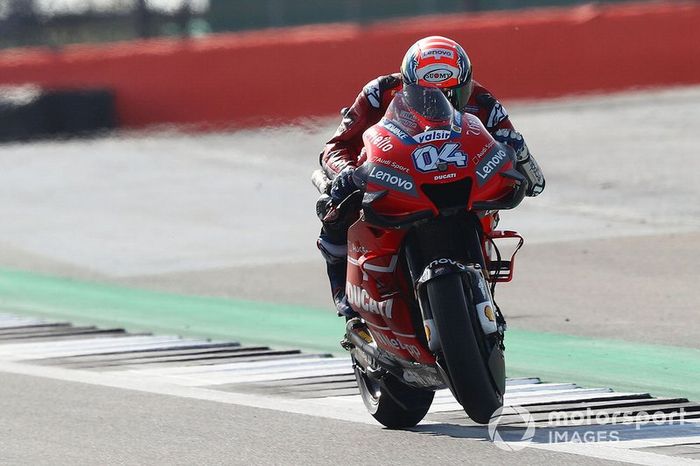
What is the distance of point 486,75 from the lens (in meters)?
19.7

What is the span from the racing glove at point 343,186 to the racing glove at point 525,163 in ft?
2.17

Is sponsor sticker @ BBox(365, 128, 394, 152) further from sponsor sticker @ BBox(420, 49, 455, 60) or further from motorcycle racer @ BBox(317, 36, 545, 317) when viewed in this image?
sponsor sticker @ BBox(420, 49, 455, 60)

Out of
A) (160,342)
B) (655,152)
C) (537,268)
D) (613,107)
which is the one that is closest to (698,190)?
(655,152)

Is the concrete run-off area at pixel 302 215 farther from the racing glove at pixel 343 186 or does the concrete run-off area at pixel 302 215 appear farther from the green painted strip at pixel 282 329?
the racing glove at pixel 343 186

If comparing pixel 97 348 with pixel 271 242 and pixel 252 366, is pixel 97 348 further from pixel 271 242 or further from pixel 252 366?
pixel 271 242

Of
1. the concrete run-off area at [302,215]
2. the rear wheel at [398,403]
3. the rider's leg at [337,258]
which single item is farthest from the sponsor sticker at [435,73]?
the concrete run-off area at [302,215]

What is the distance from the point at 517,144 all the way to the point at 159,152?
12608 millimetres

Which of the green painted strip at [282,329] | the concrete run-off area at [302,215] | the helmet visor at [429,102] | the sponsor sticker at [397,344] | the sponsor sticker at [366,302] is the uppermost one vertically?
the helmet visor at [429,102]

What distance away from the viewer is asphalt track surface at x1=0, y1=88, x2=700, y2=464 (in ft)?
20.6

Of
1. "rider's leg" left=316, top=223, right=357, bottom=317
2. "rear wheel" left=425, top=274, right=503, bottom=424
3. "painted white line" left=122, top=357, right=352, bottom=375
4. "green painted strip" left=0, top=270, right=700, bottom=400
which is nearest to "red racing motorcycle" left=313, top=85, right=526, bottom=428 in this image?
"rear wheel" left=425, top=274, right=503, bottom=424

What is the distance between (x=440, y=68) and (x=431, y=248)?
31.3 inches

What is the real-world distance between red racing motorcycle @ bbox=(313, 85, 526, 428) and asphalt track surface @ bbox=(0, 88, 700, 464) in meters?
0.33

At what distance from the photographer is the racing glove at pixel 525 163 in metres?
6.19

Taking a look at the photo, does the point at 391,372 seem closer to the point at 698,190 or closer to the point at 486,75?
the point at 698,190
